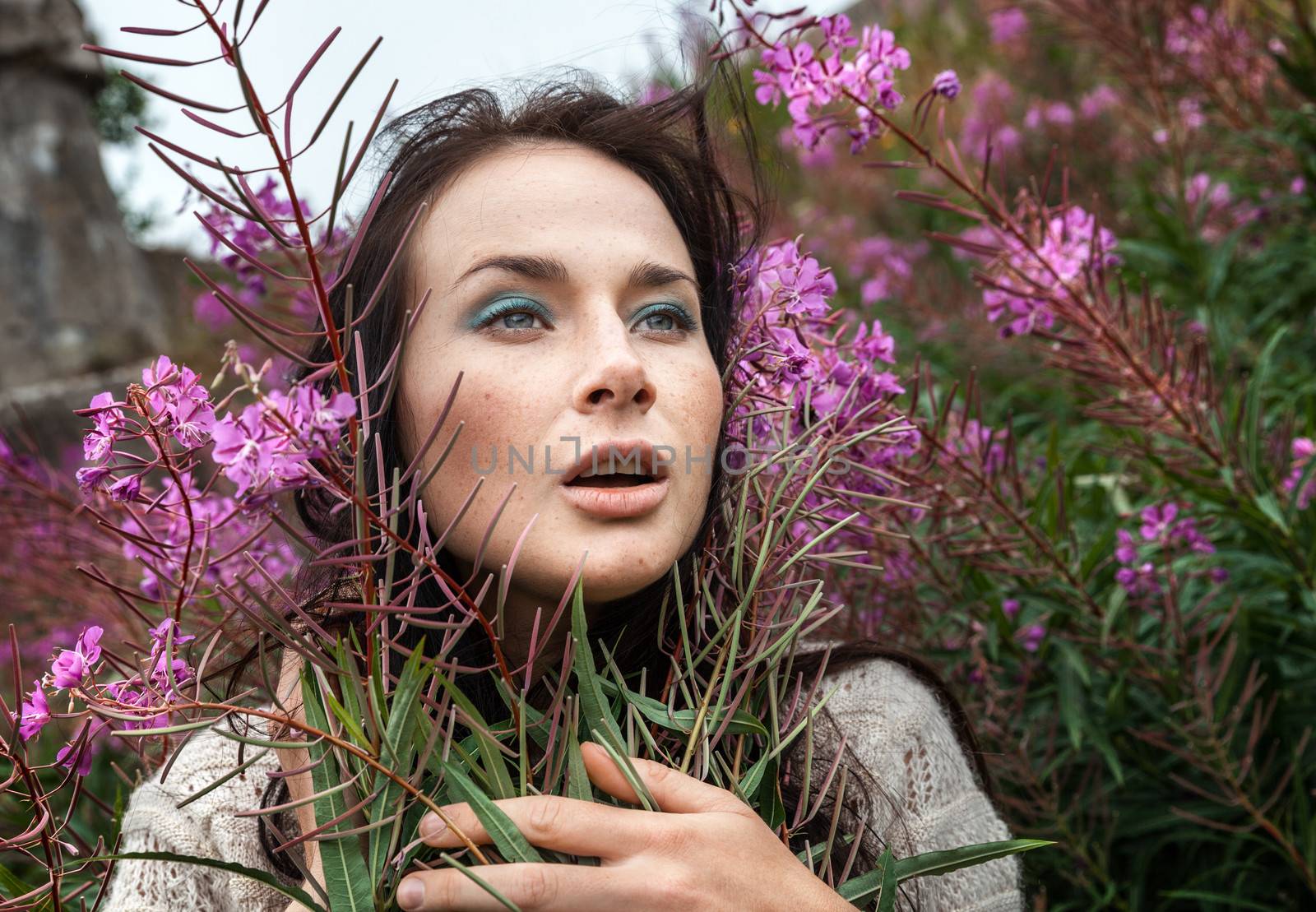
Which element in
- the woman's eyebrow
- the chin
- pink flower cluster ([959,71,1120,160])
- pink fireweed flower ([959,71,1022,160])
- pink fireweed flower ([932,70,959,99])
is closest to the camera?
the chin

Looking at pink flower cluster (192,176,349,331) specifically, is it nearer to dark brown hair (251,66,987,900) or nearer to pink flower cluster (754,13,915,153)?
dark brown hair (251,66,987,900)

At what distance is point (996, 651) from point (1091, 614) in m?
0.17

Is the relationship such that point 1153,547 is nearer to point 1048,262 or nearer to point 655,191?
point 1048,262

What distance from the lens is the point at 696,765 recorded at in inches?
40.6

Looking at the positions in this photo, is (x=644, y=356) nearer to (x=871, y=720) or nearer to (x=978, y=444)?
(x=871, y=720)

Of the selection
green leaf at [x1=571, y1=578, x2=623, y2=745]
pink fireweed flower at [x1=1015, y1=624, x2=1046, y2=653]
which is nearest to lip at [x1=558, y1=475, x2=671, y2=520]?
green leaf at [x1=571, y1=578, x2=623, y2=745]

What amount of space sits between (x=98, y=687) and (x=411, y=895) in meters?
0.35

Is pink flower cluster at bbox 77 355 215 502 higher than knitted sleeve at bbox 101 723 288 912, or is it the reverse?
pink flower cluster at bbox 77 355 215 502

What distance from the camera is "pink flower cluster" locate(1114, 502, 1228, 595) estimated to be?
5.61 ft

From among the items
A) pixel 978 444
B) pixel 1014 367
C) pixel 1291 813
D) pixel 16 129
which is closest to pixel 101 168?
pixel 16 129

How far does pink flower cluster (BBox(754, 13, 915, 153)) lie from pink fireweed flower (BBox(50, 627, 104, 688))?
1.11 m

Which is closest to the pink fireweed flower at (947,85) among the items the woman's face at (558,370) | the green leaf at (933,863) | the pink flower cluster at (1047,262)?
the pink flower cluster at (1047,262)

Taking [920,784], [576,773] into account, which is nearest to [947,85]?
[920,784]

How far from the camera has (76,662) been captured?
35.3 inches
